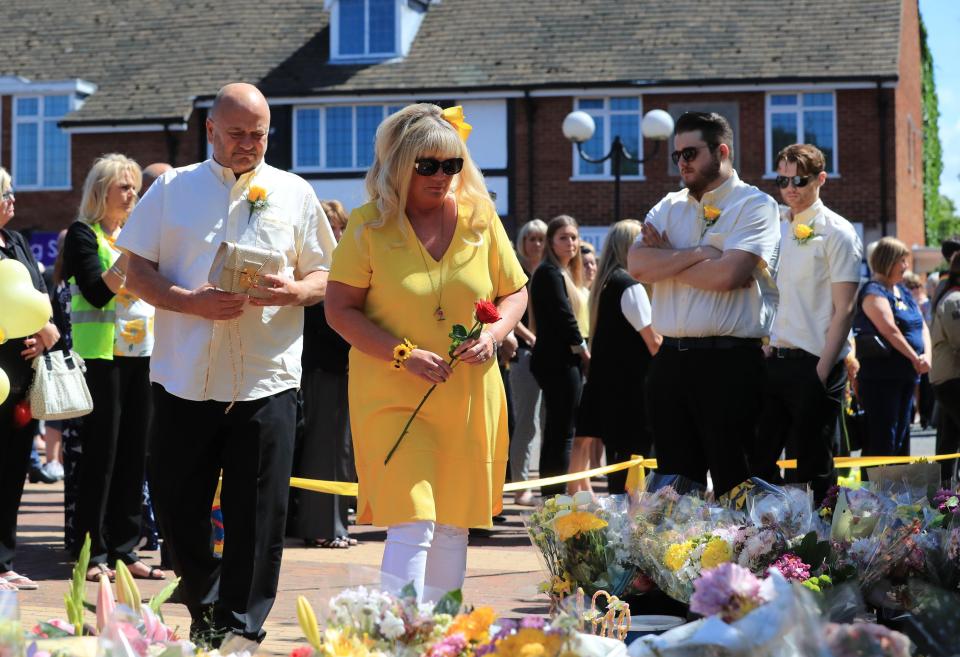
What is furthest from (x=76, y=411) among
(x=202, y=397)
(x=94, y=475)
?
(x=202, y=397)

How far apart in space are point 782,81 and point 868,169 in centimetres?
278

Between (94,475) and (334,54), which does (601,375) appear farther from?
(334,54)

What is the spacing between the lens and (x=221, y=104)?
5031 mm

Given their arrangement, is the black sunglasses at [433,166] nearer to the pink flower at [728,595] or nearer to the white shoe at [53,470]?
the pink flower at [728,595]

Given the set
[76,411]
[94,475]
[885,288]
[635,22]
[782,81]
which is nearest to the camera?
[76,411]

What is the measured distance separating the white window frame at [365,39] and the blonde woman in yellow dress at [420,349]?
28.2 m

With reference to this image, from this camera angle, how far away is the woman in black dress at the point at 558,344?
9.47 m

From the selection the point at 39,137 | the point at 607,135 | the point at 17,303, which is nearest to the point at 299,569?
the point at 17,303

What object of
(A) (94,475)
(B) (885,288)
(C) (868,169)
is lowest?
(A) (94,475)

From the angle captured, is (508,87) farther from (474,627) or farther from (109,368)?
(474,627)

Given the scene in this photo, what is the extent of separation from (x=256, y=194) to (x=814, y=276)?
3.73 m

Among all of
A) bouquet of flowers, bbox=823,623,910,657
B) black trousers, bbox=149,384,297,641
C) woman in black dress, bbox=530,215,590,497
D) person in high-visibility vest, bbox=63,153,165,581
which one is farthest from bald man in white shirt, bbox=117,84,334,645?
woman in black dress, bbox=530,215,590,497

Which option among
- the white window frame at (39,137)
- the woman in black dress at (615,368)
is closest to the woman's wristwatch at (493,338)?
the woman in black dress at (615,368)

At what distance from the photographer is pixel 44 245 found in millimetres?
32625
